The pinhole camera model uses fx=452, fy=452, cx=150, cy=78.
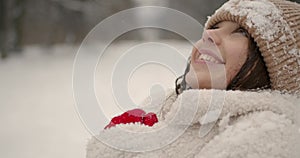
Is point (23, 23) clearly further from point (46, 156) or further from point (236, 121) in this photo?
point (236, 121)

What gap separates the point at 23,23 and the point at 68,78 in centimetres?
436

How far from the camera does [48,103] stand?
5.00 m

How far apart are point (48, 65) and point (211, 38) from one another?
723cm

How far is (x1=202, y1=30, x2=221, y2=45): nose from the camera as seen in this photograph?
3.79ft

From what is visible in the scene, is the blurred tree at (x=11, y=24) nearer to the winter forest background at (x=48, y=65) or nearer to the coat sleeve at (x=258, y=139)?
the winter forest background at (x=48, y=65)

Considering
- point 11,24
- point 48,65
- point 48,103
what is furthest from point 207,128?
point 11,24

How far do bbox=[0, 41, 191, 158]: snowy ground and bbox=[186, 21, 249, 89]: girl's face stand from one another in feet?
3.33

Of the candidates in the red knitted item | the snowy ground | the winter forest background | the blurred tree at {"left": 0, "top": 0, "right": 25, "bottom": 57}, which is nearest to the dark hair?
the red knitted item

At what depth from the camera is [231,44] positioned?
1139mm

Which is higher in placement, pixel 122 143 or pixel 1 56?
pixel 1 56

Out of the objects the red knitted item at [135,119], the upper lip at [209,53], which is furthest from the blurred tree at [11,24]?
the upper lip at [209,53]

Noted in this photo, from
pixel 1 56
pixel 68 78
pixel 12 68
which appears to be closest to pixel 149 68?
pixel 68 78

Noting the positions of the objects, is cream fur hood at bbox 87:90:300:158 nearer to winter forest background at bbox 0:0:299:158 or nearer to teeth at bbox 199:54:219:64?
teeth at bbox 199:54:219:64

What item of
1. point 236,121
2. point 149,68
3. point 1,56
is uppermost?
point 1,56
